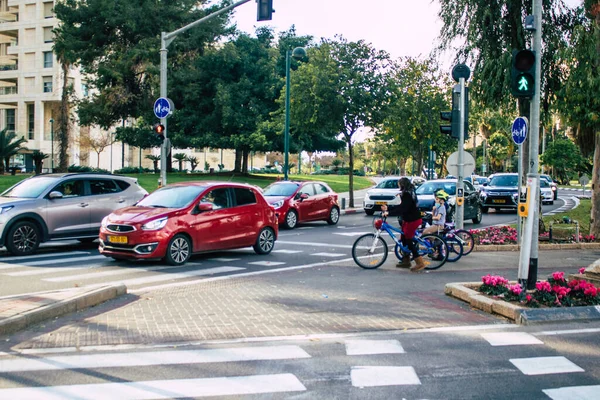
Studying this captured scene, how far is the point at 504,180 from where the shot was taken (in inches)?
1166

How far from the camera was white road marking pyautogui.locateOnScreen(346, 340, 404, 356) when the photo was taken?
614cm

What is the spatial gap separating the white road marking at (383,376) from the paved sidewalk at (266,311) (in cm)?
143

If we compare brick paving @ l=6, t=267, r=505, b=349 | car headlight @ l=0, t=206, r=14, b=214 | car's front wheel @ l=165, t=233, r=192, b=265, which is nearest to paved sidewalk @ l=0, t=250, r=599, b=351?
brick paving @ l=6, t=267, r=505, b=349

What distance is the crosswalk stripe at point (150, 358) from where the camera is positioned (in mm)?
5633

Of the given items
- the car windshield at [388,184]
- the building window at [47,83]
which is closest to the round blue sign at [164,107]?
the car windshield at [388,184]

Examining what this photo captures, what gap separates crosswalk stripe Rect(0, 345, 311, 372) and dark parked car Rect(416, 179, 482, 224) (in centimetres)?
1677

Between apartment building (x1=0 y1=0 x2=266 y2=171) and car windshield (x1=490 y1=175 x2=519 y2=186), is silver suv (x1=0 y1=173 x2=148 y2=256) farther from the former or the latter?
apartment building (x1=0 y1=0 x2=266 y2=171)

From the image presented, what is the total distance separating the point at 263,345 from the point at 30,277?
591 centimetres

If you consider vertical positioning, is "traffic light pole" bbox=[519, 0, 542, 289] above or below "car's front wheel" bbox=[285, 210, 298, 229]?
above

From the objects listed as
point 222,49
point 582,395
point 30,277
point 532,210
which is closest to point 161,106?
point 30,277

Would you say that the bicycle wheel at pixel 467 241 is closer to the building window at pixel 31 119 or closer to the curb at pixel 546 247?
the curb at pixel 546 247

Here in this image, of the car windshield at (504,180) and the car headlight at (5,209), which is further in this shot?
the car windshield at (504,180)

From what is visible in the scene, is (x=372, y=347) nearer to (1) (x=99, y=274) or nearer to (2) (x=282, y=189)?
(1) (x=99, y=274)

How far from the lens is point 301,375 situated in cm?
539
